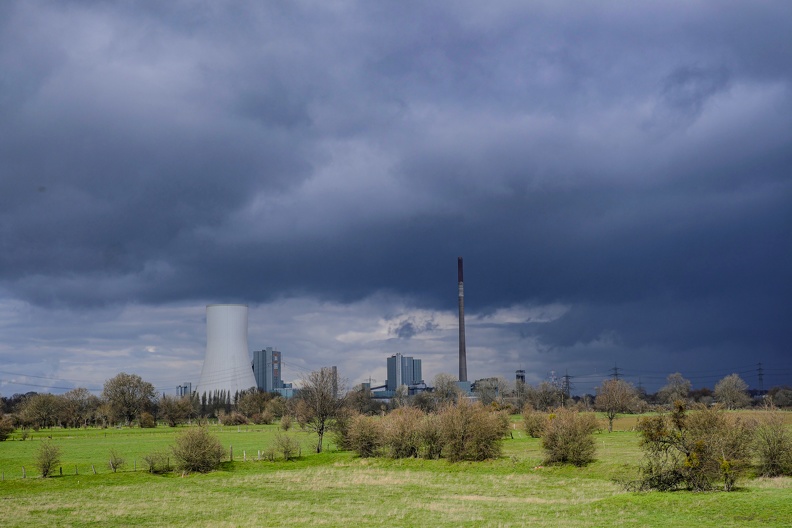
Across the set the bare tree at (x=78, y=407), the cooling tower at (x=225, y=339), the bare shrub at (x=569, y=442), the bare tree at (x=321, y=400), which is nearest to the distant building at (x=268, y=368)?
the bare tree at (x=78, y=407)

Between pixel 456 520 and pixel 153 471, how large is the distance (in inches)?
1035

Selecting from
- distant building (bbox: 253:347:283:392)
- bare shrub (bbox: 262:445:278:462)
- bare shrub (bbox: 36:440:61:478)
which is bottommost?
bare shrub (bbox: 262:445:278:462)

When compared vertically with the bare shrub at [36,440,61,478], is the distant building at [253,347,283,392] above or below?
above

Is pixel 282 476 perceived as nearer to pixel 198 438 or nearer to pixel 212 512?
pixel 198 438

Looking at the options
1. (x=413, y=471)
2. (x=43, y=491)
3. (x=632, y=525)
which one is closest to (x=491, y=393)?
(x=413, y=471)

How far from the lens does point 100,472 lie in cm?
4194

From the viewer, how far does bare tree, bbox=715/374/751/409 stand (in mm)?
109562

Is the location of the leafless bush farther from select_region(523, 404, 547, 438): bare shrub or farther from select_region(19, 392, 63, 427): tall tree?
select_region(523, 404, 547, 438): bare shrub

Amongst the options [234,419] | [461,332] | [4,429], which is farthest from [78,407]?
[461,332]

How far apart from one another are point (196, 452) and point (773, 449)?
33.0 meters

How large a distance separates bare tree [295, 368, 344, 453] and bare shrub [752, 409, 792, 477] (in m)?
33.2

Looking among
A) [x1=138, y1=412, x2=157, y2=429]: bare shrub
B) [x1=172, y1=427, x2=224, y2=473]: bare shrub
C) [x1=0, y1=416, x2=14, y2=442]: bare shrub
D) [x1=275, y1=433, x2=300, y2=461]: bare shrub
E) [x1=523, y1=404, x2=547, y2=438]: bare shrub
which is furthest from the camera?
Result: [x1=138, y1=412, x2=157, y2=429]: bare shrub

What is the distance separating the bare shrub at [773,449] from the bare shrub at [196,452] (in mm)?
31878

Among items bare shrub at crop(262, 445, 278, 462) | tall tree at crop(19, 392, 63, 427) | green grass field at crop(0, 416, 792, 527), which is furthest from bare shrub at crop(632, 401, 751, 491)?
tall tree at crop(19, 392, 63, 427)
